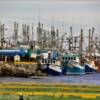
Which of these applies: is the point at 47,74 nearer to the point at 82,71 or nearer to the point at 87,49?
the point at 82,71

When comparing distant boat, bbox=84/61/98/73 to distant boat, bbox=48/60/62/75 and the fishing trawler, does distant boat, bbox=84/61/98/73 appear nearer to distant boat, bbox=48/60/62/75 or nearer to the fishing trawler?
the fishing trawler

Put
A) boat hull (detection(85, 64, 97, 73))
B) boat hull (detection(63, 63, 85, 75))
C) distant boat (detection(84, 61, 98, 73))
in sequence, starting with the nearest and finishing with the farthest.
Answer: boat hull (detection(63, 63, 85, 75)) → boat hull (detection(85, 64, 97, 73)) → distant boat (detection(84, 61, 98, 73))

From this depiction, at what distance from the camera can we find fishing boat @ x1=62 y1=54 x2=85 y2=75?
83.5 meters

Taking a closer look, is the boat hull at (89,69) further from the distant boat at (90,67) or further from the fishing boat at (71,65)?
the fishing boat at (71,65)

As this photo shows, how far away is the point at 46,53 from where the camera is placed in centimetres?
8494

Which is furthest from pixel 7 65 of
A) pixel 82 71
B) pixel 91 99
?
pixel 91 99

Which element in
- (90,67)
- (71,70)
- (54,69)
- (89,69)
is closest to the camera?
(54,69)

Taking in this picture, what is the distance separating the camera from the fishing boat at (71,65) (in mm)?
83500

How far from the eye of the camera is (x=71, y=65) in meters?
83.2

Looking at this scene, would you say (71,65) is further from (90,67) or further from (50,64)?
(90,67)

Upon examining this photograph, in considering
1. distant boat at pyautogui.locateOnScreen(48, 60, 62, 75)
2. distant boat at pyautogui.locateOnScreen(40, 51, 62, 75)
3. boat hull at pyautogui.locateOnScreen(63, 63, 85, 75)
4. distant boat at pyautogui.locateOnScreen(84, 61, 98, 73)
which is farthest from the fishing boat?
distant boat at pyautogui.locateOnScreen(84, 61, 98, 73)

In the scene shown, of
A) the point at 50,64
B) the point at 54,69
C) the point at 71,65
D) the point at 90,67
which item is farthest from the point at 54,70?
the point at 90,67

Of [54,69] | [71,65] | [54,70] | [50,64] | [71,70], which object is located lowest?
[71,70]

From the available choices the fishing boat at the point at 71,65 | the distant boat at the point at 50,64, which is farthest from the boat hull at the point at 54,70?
the fishing boat at the point at 71,65
